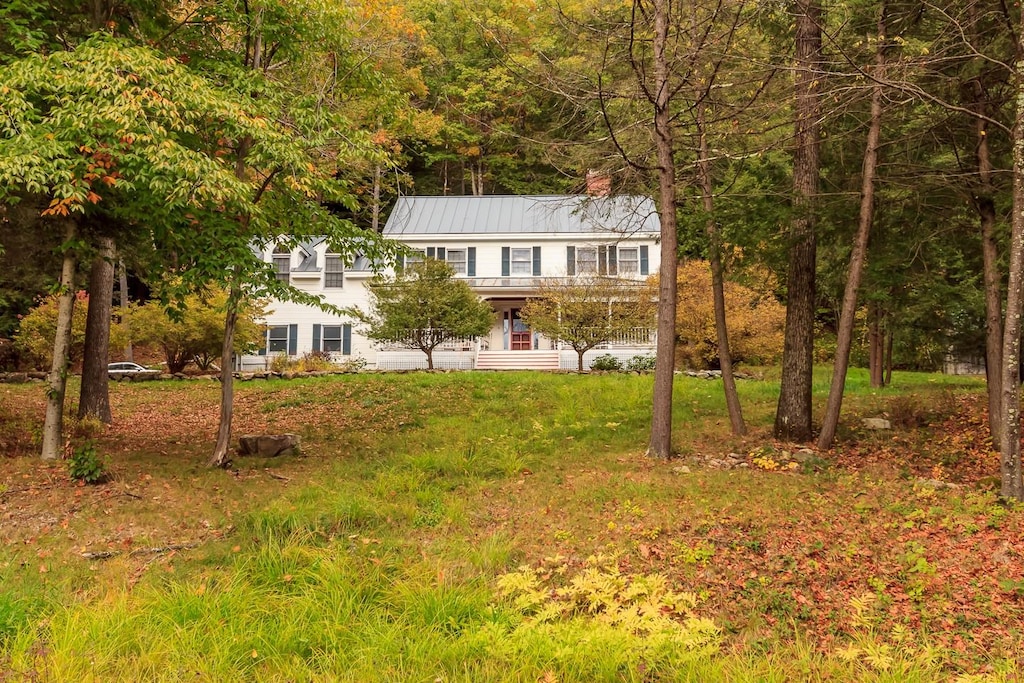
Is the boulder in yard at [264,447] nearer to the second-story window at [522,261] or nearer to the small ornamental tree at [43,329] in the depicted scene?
the small ornamental tree at [43,329]

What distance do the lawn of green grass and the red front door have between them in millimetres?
17361

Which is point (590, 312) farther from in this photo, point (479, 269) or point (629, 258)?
point (479, 269)

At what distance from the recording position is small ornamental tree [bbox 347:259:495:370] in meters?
20.1

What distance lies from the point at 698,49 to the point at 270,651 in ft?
25.4

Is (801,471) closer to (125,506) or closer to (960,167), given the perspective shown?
(960,167)

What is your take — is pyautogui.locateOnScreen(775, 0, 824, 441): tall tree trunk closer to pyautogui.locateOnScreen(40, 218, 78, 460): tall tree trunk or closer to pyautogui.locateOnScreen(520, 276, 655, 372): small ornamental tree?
pyautogui.locateOnScreen(40, 218, 78, 460): tall tree trunk

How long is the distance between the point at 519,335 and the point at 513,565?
21.8 metres

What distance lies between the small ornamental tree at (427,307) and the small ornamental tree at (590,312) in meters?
2.02

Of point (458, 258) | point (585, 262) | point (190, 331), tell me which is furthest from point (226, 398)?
point (458, 258)

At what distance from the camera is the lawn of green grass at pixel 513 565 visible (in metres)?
3.91

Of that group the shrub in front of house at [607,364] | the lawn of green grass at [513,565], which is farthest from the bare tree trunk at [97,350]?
the shrub in front of house at [607,364]

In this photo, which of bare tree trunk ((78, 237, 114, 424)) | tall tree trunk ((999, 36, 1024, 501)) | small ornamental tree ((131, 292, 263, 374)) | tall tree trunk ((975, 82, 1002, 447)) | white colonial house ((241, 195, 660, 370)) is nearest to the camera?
tall tree trunk ((999, 36, 1024, 501))

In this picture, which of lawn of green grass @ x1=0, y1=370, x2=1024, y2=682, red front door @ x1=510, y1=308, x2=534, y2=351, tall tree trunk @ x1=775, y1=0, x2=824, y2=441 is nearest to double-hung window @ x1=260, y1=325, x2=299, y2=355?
red front door @ x1=510, y1=308, x2=534, y2=351

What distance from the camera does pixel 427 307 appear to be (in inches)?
793
